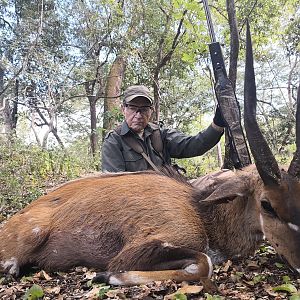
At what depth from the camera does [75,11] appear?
62.0ft

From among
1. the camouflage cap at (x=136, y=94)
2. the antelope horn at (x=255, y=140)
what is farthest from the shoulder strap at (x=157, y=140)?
the antelope horn at (x=255, y=140)

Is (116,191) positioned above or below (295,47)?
below

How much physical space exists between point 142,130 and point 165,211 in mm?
2447

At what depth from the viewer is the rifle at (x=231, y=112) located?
5.16 m

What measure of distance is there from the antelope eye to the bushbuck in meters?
0.01

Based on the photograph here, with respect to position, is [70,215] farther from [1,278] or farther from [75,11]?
[75,11]

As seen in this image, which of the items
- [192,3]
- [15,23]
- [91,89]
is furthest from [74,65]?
[192,3]

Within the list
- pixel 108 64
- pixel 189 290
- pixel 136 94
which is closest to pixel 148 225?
pixel 189 290

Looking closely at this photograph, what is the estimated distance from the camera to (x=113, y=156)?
635cm

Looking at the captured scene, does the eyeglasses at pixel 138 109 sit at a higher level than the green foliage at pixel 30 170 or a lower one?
higher

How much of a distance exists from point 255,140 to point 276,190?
1.53 ft

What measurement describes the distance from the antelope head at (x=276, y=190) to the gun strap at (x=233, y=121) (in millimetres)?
1251

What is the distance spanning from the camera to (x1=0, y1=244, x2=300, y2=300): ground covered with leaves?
10.9 ft

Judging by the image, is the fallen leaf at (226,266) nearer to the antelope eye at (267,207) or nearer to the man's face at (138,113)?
the antelope eye at (267,207)
